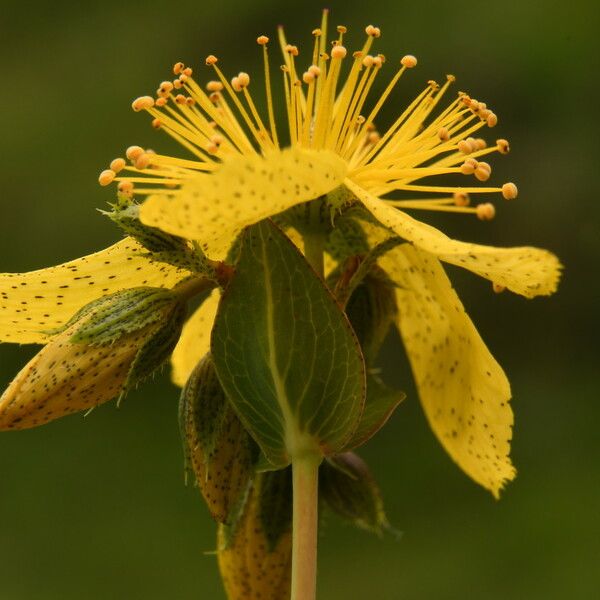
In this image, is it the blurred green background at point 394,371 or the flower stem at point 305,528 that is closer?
the flower stem at point 305,528

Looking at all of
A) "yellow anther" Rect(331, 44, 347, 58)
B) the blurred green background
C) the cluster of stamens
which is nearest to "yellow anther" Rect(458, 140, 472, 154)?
the cluster of stamens

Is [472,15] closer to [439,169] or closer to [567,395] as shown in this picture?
[567,395]

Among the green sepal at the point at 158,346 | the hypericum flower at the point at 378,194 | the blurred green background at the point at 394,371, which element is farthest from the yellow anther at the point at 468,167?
the blurred green background at the point at 394,371

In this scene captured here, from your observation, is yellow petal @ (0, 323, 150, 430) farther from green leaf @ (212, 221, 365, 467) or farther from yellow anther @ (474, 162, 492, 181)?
yellow anther @ (474, 162, 492, 181)

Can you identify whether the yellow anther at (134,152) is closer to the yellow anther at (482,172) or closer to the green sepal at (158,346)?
the green sepal at (158,346)

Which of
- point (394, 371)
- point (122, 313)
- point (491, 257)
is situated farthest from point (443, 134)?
point (394, 371)

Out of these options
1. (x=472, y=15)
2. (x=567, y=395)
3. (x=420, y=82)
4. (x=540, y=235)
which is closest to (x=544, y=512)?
(x=567, y=395)
